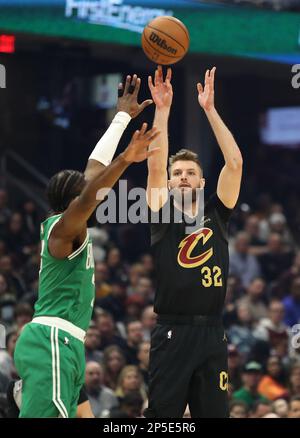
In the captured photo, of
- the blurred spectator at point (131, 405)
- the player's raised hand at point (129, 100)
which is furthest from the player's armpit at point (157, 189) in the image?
the blurred spectator at point (131, 405)

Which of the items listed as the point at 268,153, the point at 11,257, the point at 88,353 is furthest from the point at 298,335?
the point at 268,153

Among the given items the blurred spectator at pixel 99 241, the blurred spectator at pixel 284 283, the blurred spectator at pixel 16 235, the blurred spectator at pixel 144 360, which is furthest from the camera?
the blurred spectator at pixel 284 283

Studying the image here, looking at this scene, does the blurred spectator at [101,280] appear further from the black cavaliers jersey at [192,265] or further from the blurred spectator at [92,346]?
the black cavaliers jersey at [192,265]

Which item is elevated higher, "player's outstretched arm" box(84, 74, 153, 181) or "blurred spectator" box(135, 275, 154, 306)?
"player's outstretched arm" box(84, 74, 153, 181)

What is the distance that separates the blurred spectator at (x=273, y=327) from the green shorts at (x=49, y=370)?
714 cm

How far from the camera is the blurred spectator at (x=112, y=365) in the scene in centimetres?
1143

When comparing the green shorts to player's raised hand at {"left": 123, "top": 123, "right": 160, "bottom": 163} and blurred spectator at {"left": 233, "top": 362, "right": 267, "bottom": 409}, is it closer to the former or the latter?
player's raised hand at {"left": 123, "top": 123, "right": 160, "bottom": 163}

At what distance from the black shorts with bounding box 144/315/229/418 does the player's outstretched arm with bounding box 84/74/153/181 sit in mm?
1065

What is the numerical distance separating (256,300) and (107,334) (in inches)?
116

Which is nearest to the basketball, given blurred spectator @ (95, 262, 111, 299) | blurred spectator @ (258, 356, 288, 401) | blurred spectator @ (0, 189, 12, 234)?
blurred spectator @ (258, 356, 288, 401)

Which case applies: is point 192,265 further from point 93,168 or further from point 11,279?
point 11,279

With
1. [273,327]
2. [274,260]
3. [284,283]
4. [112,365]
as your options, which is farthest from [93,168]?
[274,260]

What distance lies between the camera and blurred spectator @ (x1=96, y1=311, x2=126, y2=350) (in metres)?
12.3
